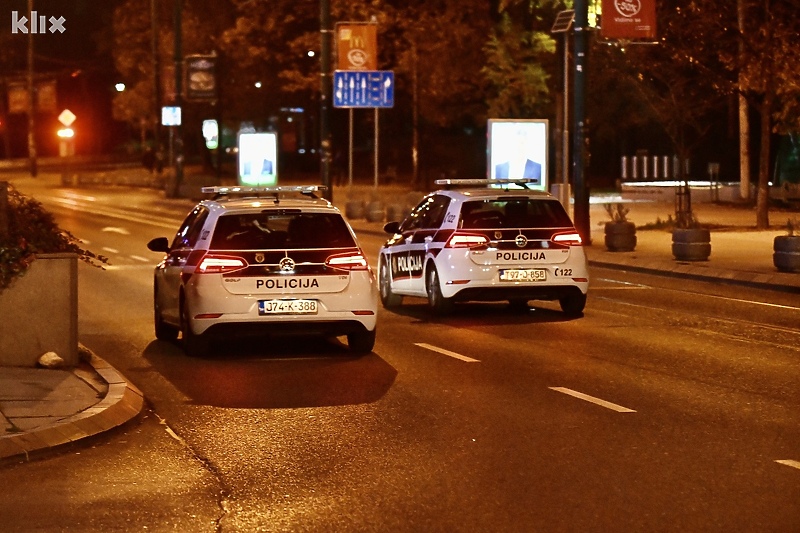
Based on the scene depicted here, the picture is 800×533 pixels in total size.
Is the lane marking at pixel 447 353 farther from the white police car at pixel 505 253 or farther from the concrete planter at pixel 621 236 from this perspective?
the concrete planter at pixel 621 236

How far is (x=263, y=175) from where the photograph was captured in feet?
143

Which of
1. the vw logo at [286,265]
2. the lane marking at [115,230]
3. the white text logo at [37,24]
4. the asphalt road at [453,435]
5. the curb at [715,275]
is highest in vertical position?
the white text logo at [37,24]

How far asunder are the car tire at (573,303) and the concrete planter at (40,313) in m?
6.50

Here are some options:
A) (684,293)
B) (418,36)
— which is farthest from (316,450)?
(418,36)

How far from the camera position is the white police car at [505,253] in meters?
16.5

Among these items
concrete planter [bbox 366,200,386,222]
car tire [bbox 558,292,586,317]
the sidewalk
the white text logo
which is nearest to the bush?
the sidewalk

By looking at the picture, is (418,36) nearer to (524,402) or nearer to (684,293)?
(684,293)

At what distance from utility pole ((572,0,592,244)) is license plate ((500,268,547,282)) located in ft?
36.6

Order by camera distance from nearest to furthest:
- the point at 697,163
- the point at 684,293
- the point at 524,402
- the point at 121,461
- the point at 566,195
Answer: the point at 121,461 < the point at 524,402 < the point at 684,293 < the point at 566,195 < the point at 697,163

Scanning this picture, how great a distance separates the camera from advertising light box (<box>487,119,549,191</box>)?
3055 cm

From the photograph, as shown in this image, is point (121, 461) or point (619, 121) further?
point (619, 121)

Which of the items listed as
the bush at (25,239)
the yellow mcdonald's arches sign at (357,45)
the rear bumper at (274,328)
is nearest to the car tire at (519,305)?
the rear bumper at (274,328)

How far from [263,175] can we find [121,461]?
3480 cm

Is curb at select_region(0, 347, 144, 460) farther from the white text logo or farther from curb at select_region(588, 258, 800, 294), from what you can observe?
the white text logo
